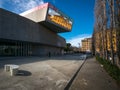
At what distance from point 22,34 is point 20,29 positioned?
143 cm

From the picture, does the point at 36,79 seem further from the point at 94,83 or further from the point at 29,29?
the point at 29,29

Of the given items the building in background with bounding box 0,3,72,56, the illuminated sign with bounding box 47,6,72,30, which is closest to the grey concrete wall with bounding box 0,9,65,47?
the building in background with bounding box 0,3,72,56

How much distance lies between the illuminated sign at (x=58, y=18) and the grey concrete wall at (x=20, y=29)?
4.66 m

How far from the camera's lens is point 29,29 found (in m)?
36.0

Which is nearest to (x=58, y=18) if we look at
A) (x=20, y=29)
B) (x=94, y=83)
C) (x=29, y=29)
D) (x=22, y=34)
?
(x=29, y=29)

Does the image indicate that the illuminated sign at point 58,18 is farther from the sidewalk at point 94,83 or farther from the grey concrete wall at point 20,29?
the sidewalk at point 94,83

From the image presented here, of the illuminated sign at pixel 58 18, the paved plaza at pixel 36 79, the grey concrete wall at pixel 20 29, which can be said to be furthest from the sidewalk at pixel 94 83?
the illuminated sign at pixel 58 18

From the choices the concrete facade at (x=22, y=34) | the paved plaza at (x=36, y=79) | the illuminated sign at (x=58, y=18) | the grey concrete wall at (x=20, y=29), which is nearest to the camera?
the paved plaza at (x=36, y=79)

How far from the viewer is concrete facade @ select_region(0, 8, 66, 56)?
28.2 meters

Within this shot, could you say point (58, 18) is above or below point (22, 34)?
above

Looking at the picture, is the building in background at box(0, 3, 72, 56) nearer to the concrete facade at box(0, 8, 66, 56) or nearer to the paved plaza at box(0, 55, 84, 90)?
the concrete facade at box(0, 8, 66, 56)

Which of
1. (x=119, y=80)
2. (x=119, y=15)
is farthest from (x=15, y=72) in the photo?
(x=119, y=15)

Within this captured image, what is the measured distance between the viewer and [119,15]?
10.2 metres

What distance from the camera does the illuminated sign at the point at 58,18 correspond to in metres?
39.8
